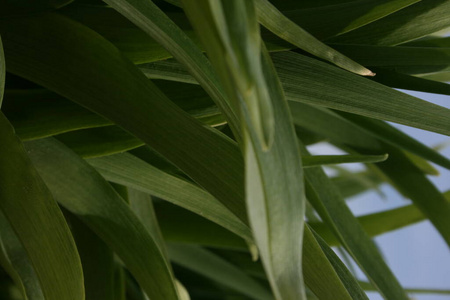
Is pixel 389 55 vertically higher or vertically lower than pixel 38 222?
higher

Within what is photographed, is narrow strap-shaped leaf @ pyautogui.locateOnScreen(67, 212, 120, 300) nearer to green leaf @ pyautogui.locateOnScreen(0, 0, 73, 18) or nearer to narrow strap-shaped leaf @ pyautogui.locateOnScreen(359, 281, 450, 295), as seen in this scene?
green leaf @ pyautogui.locateOnScreen(0, 0, 73, 18)

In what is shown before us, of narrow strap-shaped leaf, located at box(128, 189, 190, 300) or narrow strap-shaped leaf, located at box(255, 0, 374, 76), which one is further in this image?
narrow strap-shaped leaf, located at box(128, 189, 190, 300)

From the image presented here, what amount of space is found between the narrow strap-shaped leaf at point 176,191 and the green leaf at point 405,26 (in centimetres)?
7

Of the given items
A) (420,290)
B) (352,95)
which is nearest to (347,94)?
(352,95)

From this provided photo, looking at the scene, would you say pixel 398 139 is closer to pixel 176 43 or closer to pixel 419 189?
pixel 419 189

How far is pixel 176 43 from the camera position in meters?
0.14

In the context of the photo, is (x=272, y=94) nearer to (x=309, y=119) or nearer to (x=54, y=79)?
(x=54, y=79)

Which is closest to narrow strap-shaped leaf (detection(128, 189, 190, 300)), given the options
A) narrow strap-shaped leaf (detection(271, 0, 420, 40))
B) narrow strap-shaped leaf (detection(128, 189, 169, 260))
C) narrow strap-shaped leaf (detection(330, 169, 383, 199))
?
narrow strap-shaped leaf (detection(128, 189, 169, 260))

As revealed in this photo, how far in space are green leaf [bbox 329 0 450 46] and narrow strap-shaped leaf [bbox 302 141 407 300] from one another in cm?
6

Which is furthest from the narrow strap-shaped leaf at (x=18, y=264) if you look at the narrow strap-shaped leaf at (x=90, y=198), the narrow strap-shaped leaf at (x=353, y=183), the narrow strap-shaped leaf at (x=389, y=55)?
the narrow strap-shaped leaf at (x=353, y=183)

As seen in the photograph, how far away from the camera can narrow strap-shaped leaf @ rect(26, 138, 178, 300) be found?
0.61 feet

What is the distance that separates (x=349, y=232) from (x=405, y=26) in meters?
0.08

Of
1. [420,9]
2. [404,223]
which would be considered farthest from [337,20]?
[404,223]

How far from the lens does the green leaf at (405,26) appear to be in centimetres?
20
